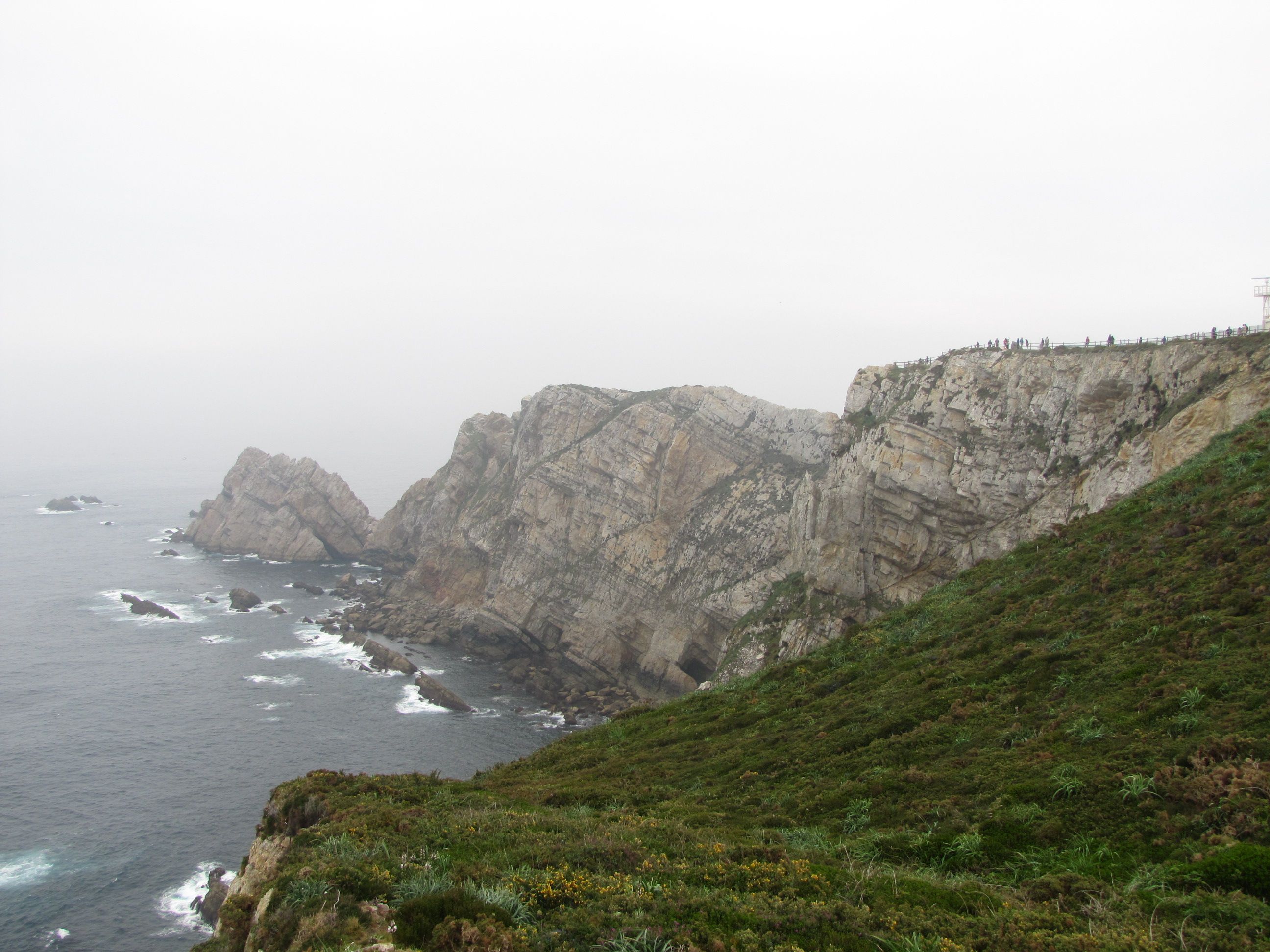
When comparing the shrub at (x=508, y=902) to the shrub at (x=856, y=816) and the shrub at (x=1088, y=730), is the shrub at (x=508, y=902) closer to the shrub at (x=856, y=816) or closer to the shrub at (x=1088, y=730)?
the shrub at (x=856, y=816)

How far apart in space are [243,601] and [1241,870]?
11002cm

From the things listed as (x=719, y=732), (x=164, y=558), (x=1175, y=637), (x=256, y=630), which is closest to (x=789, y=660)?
(x=719, y=732)

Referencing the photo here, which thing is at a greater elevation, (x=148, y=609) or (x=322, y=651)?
(x=148, y=609)

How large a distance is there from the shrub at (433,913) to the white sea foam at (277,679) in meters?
72.7

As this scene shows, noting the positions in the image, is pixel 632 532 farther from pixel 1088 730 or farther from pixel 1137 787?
pixel 1137 787

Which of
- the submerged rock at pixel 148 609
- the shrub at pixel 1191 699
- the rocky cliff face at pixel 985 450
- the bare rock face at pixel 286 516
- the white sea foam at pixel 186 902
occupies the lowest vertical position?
the white sea foam at pixel 186 902

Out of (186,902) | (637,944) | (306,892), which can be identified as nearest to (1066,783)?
(637,944)

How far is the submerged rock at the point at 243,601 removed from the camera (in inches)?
3873

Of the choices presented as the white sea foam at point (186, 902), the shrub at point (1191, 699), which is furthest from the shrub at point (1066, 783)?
the white sea foam at point (186, 902)

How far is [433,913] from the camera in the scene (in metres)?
9.39

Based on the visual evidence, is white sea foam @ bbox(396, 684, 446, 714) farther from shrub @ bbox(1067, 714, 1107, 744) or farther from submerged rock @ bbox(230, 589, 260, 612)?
shrub @ bbox(1067, 714, 1107, 744)

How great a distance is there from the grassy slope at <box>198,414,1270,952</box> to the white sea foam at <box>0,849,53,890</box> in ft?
115

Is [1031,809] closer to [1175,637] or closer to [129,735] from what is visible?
[1175,637]

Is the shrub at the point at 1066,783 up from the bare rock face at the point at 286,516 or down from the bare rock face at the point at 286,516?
up
